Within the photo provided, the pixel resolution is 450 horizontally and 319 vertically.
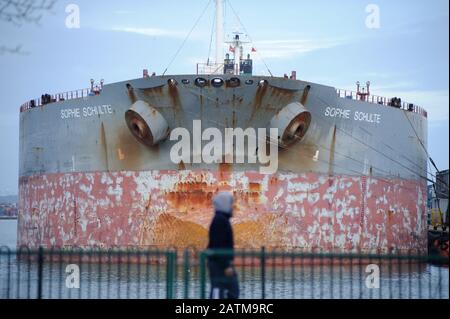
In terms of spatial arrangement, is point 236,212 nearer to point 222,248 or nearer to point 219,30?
point 219,30

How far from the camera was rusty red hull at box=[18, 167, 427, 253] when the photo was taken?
87.6 ft

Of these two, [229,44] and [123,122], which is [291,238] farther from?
[229,44]

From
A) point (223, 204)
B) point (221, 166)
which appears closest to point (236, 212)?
point (221, 166)

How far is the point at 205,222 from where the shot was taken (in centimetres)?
2625

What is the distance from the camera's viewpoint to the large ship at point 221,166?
2669 cm

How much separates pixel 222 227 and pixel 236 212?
48.0 feet

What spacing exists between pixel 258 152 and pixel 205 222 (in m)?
2.65

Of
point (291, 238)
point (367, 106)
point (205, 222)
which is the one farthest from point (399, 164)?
point (205, 222)

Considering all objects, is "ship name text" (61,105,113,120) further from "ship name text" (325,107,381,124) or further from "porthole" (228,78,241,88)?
"ship name text" (325,107,381,124)

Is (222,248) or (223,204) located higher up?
(223,204)

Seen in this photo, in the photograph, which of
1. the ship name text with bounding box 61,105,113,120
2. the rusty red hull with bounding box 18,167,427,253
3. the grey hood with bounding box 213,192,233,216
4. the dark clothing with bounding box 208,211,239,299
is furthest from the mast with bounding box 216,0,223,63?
the grey hood with bounding box 213,192,233,216

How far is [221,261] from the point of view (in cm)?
1219

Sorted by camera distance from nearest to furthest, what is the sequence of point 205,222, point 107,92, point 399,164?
point 205,222
point 107,92
point 399,164

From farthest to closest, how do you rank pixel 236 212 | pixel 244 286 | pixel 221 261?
pixel 236 212 < pixel 244 286 < pixel 221 261
